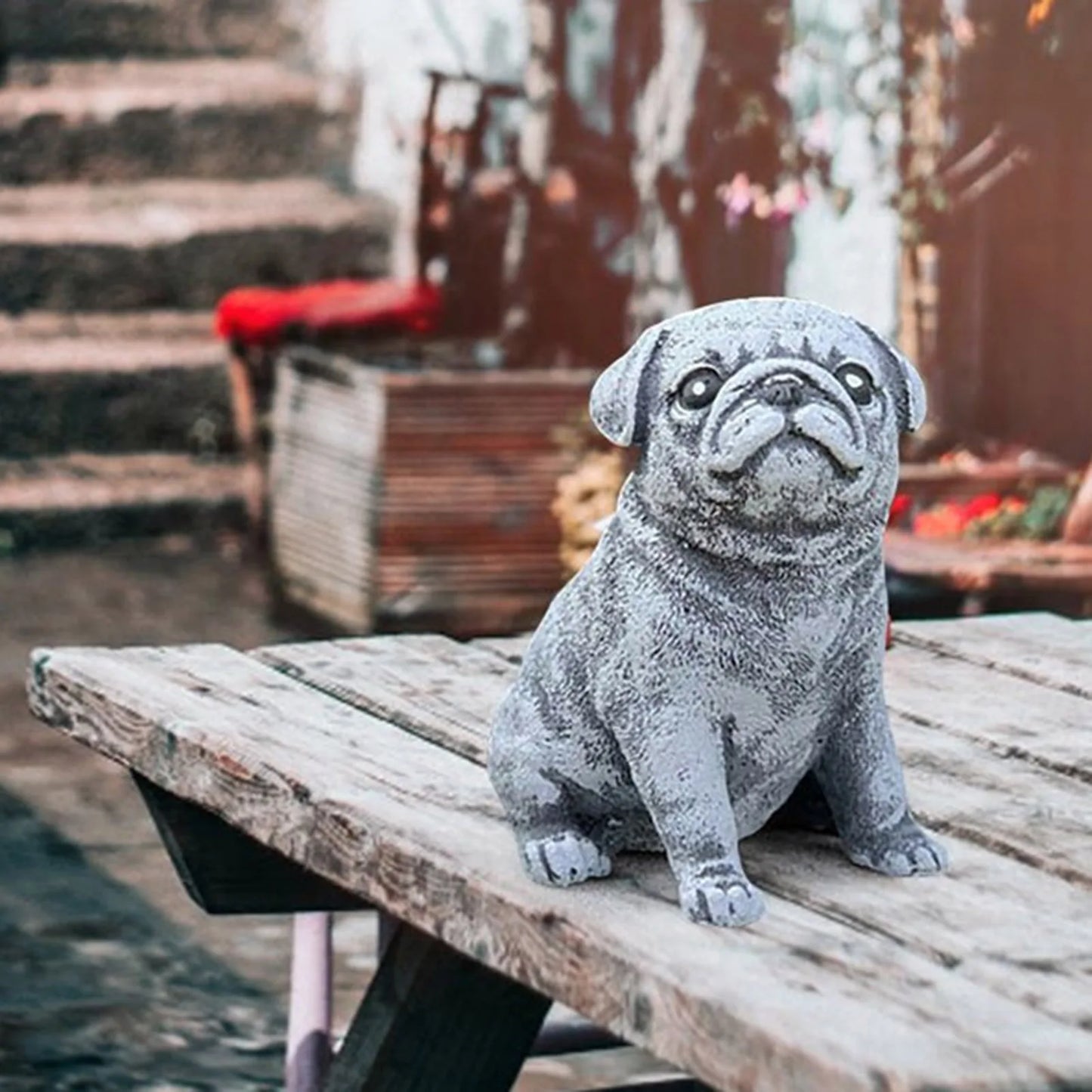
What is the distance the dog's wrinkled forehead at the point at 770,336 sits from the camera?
219 cm

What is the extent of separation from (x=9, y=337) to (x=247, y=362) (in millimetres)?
920

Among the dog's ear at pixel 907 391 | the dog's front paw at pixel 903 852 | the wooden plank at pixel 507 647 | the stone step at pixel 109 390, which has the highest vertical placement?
the dog's ear at pixel 907 391

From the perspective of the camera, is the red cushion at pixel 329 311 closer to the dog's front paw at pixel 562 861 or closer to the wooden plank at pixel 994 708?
the wooden plank at pixel 994 708

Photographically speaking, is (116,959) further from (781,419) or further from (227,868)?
(781,419)

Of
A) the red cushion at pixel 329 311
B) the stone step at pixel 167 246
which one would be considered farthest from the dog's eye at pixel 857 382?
the stone step at pixel 167 246

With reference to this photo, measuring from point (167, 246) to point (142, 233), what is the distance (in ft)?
0.28

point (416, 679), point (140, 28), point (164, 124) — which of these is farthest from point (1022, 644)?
point (140, 28)

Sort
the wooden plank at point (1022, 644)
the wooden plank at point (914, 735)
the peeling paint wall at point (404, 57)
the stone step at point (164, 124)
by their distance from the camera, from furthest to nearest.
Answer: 1. the stone step at point (164, 124)
2. the peeling paint wall at point (404, 57)
3. the wooden plank at point (1022, 644)
4. the wooden plank at point (914, 735)

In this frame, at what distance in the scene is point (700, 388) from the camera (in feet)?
7.21

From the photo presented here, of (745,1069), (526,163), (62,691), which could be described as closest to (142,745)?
(62,691)

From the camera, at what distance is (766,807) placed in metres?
2.34

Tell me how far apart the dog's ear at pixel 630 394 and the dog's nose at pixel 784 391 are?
0.11 meters

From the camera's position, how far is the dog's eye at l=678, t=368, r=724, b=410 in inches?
86.4

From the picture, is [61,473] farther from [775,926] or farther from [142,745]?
[775,926]
